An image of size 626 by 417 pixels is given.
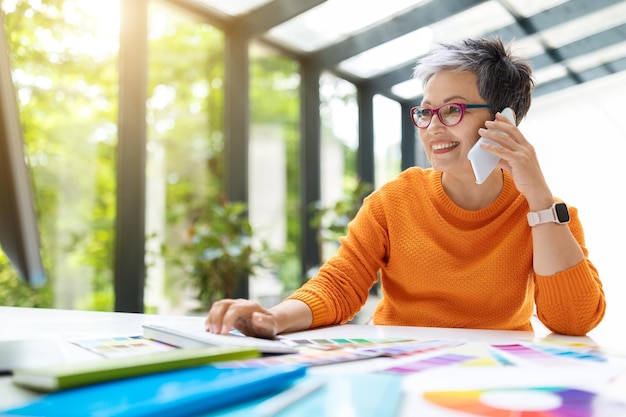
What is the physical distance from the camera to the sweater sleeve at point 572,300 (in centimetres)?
123

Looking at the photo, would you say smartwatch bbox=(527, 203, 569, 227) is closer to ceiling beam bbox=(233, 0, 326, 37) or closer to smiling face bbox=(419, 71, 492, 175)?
smiling face bbox=(419, 71, 492, 175)

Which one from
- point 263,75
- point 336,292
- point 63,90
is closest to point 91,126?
point 63,90

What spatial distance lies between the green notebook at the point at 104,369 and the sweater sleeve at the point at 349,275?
23.0 inches

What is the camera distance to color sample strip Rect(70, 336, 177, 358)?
83cm

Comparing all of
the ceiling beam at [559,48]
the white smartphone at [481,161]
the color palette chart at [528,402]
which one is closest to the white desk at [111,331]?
the color palette chart at [528,402]

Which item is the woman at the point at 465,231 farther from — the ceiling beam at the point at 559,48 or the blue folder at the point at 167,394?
the ceiling beam at the point at 559,48

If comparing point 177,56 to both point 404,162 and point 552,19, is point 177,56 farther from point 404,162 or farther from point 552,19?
point 552,19

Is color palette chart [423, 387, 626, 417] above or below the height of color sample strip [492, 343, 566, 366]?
below

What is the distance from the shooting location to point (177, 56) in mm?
4051

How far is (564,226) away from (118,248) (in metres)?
2.62

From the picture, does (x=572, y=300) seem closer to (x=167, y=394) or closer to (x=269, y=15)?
(x=167, y=394)

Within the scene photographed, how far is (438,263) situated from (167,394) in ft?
3.55

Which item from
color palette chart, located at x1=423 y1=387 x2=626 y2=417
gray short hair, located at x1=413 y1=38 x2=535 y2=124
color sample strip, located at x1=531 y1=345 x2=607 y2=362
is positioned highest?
gray short hair, located at x1=413 y1=38 x2=535 y2=124

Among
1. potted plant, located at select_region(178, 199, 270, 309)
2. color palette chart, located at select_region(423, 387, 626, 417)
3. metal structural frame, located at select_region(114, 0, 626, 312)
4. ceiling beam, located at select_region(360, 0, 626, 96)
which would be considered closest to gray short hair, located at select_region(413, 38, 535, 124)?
metal structural frame, located at select_region(114, 0, 626, 312)
